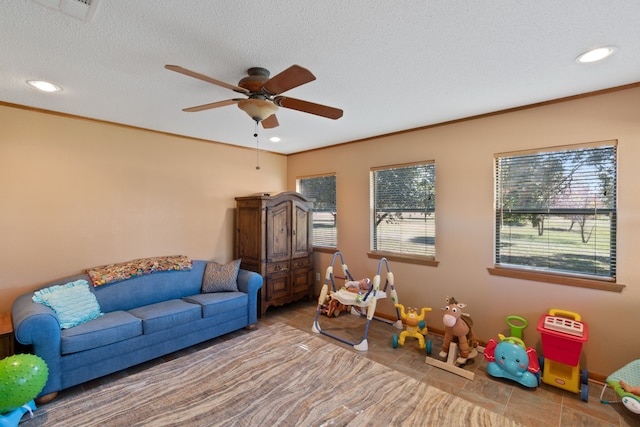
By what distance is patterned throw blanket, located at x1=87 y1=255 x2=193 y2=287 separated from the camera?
3.08 meters

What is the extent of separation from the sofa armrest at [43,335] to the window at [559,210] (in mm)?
4128

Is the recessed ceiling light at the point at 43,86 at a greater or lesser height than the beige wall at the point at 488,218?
greater

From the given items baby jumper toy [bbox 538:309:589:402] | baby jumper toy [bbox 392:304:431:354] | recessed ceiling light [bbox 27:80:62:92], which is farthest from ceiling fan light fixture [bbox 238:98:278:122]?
baby jumper toy [bbox 538:309:589:402]

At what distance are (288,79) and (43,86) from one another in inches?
87.4

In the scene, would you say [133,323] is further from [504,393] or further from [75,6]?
[504,393]

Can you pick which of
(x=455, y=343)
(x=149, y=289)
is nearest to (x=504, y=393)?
(x=455, y=343)

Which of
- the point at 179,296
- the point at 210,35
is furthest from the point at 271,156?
the point at 210,35

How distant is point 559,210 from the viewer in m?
2.74

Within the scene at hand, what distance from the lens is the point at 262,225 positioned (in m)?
4.06

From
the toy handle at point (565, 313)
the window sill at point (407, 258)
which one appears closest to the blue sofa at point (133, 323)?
the window sill at point (407, 258)

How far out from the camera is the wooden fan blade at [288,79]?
1609 mm

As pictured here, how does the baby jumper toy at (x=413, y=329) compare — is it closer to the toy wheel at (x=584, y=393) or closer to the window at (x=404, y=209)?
the window at (x=404, y=209)

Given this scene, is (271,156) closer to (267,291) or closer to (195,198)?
(195,198)

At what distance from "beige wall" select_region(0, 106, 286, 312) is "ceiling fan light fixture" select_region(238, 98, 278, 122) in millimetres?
2290
